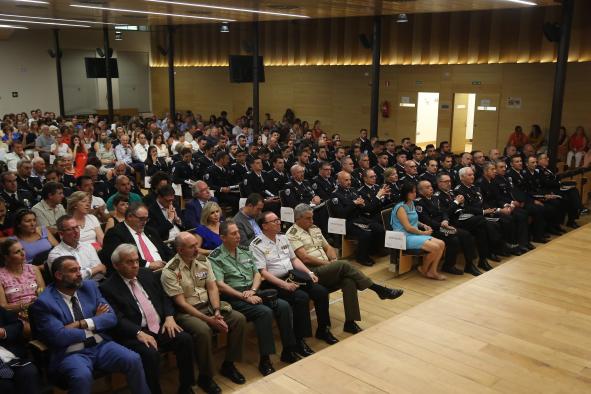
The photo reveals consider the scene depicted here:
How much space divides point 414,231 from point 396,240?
0.92ft

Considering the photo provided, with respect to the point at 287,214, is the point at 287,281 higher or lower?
lower

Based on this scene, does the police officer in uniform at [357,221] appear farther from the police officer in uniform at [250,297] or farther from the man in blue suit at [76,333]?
the man in blue suit at [76,333]

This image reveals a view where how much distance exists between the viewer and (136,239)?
478cm

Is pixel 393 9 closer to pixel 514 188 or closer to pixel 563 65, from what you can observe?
pixel 563 65

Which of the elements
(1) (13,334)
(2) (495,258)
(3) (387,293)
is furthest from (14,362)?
(2) (495,258)

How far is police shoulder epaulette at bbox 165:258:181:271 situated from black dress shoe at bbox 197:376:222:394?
84 cm

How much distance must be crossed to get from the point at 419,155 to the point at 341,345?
6359mm

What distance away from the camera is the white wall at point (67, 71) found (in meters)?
19.4

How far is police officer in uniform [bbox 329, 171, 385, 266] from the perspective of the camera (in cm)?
687

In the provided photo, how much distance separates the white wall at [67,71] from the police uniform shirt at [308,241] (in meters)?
17.6

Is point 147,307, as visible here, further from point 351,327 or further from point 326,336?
point 351,327

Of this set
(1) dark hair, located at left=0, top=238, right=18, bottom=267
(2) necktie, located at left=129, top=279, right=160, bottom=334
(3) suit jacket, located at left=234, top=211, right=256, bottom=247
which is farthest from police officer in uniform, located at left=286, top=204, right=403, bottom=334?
(1) dark hair, located at left=0, top=238, right=18, bottom=267

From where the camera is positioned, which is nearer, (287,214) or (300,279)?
(300,279)

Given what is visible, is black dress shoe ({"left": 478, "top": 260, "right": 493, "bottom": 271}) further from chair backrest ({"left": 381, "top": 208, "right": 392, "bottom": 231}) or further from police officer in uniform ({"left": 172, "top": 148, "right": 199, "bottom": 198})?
police officer in uniform ({"left": 172, "top": 148, "right": 199, "bottom": 198})
